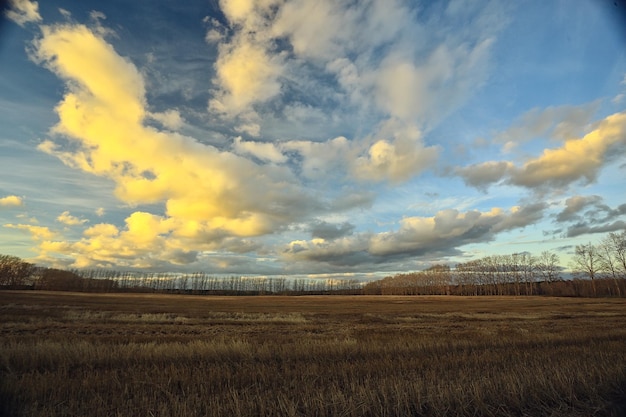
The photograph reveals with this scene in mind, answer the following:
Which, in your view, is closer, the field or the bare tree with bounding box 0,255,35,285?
the field

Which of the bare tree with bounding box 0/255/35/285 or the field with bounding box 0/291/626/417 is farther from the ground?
the bare tree with bounding box 0/255/35/285

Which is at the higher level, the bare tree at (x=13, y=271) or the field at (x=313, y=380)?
the bare tree at (x=13, y=271)

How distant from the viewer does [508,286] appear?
180500 mm

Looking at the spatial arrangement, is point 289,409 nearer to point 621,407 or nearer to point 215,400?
point 215,400

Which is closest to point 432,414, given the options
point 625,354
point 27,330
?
point 625,354

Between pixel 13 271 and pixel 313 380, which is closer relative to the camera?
pixel 313 380

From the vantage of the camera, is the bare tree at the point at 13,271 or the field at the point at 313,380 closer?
the field at the point at 313,380

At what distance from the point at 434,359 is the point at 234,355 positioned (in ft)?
25.3

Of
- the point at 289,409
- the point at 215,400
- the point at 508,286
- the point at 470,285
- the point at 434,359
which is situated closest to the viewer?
the point at 289,409

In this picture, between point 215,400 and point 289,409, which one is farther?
point 215,400

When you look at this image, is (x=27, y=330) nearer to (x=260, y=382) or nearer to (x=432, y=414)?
(x=260, y=382)

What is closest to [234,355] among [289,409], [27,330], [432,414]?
[289,409]

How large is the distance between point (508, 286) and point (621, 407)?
20472 centimetres

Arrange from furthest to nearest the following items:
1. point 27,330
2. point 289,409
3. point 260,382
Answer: point 27,330 → point 260,382 → point 289,409
